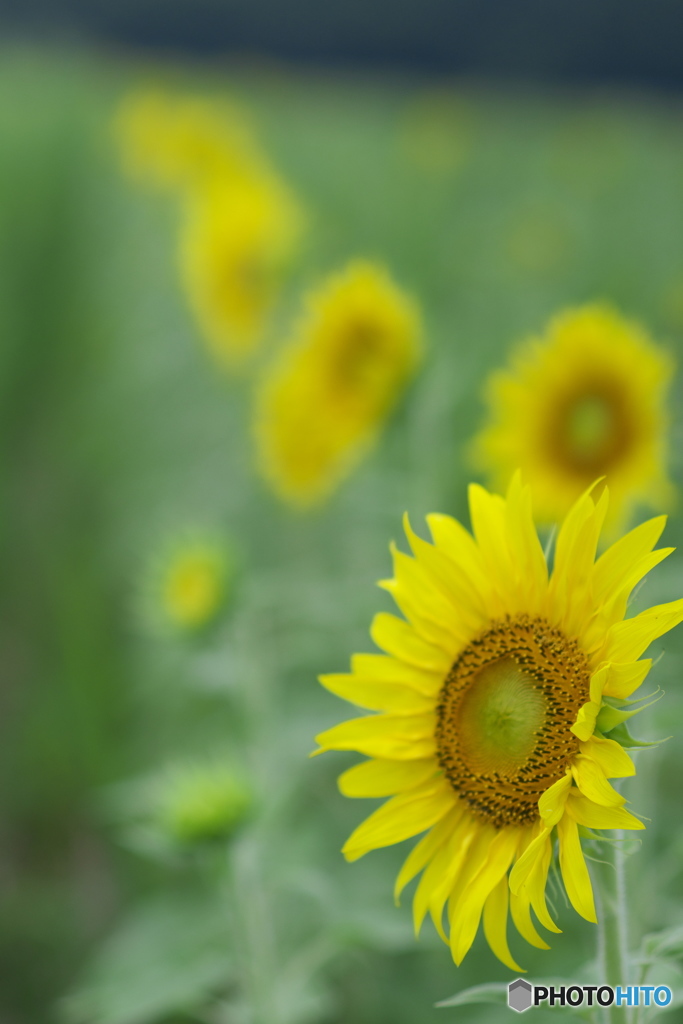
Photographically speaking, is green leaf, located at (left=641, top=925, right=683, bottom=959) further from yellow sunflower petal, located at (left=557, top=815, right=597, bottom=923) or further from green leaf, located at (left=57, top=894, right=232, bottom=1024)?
green leaf, located at (left=57, top=894, right=232, bottom=1024)

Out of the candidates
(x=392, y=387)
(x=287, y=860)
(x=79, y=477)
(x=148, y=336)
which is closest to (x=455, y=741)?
(x=287, y=860)

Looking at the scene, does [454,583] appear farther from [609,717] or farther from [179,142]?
[179,142]

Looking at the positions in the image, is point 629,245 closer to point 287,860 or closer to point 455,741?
point 287,860

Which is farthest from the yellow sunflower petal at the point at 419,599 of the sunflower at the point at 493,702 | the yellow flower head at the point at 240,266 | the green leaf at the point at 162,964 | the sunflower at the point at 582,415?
the yellow flower head at the point at 240,266

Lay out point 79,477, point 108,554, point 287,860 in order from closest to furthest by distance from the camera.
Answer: point 287,860, point 108,554, point 79,477

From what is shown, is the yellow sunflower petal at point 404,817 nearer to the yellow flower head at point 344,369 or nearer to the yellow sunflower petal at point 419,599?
the yellow sunflower petal at point 419,599

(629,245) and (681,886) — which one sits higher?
(629,245)
